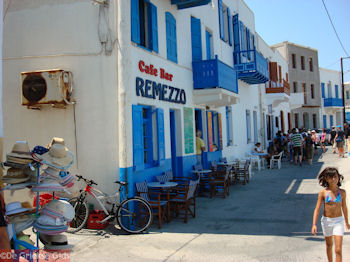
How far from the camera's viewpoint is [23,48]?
7.99 metres

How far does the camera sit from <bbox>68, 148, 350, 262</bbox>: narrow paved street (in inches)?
215

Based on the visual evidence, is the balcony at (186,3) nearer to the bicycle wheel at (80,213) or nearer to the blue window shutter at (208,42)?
the blue window shutter at (208,42)

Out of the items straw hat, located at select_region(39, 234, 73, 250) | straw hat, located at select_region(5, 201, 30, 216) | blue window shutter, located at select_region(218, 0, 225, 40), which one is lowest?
straw hat, located at select_region(39, 234, 73, 250)

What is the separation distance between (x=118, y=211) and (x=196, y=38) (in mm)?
6959

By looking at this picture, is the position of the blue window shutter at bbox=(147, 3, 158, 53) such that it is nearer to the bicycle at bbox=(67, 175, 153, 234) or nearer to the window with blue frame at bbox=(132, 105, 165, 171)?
the window with blue frame at bbox=(132, 105, 165, 171)

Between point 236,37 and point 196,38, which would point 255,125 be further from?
point 196,38

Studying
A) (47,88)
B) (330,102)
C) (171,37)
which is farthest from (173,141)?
(330,102)

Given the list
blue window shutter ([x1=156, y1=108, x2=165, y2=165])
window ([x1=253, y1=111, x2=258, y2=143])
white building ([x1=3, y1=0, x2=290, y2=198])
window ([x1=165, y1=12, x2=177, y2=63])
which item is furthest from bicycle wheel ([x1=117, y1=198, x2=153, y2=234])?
window ([x1=253, y1=111, x2=258, y2=143])

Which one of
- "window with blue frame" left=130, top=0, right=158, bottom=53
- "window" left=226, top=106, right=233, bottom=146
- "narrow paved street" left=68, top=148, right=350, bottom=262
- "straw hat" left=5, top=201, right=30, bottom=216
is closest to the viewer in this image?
"straw hat" left=5, top=201, right=30, bottom=216

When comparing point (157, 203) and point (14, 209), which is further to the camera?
point (157, 203)

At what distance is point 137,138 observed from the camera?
7.72 meters

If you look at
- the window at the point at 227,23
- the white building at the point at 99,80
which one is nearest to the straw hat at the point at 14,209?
the white building at the point at 99,80

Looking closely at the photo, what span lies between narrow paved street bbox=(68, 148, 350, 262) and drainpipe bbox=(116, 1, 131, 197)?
134 centimetres

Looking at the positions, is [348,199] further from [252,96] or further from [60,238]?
[252,96]
